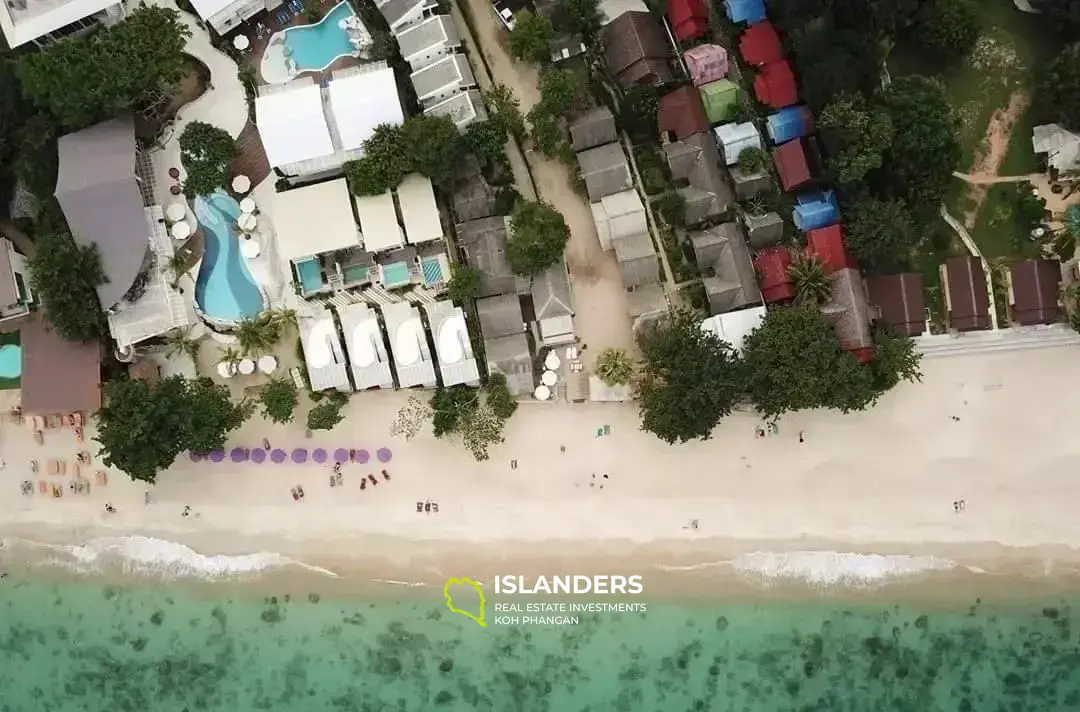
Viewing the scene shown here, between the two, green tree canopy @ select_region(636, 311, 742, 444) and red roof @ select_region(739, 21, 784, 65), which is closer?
green tree canopy @ select_region(636, 311, 742, 444)

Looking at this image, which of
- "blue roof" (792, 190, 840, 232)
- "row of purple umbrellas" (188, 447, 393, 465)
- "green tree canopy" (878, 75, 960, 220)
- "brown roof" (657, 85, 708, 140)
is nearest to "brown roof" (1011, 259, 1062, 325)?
"green tree canopy" (878, 75, 960, 220)

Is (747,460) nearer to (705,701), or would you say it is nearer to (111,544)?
(705,701)

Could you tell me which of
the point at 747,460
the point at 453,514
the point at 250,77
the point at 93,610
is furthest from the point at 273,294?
the point at 747,460

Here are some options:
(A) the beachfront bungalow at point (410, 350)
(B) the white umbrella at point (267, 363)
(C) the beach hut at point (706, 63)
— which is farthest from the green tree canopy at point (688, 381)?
(B) the white umbrella at point (267, 363)

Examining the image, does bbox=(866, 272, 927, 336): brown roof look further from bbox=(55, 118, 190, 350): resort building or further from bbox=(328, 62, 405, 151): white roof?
bbox=(55, 118, 190, 350): resort building

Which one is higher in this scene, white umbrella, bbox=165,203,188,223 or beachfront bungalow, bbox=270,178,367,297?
white umbrella, bbox=165,203,188,223

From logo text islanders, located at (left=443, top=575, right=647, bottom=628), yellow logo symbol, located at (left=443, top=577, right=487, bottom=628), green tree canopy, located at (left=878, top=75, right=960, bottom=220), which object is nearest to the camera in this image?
green tree canopy, located at (left=878, top=75, right=960, bottom=220)

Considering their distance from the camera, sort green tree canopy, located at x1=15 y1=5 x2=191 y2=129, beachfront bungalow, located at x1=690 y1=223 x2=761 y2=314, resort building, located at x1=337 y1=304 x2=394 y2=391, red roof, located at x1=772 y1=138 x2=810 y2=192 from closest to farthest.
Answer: green tree canopy, located at x1=15 y1=5 x2=191 y2=129, beachfront bungalow, located at x1=690 y1=223 x2=761 y2=314, red roof, located at x1=772 y1=138 x2=810 y2=192, resort building, located at x1=337 y1=304 x2=394 y2=391
